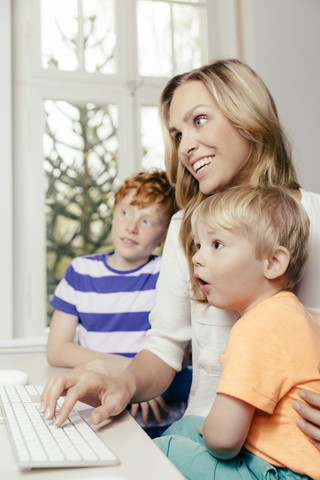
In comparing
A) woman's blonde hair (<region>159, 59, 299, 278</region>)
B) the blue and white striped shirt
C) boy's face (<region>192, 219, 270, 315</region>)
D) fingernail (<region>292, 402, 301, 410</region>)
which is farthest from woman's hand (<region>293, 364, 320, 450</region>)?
the blue and white striped shirt

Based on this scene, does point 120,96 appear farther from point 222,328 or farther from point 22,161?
point 222,328

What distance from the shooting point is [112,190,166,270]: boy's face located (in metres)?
1.69

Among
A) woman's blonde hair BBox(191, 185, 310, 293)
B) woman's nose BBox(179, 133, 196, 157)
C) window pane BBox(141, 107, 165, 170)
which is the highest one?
window pane BBox(141, 107, 165, 170)

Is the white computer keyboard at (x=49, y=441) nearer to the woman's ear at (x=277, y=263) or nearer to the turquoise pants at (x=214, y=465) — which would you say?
the turquoise pants at (x=214, y=465)

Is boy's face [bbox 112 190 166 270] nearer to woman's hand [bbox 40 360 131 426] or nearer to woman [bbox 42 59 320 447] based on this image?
woman [bbox 42 59 320 447]

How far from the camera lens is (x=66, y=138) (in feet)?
7.66

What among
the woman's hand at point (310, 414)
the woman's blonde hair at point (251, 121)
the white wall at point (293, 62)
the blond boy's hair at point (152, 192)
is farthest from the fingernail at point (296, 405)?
the white wall at point (293, 62)

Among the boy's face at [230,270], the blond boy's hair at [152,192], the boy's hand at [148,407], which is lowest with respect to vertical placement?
the boy's hand at [148,407]

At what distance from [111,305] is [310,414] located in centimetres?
95

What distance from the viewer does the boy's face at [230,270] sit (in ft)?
3.01

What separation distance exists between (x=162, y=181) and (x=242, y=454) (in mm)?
1047

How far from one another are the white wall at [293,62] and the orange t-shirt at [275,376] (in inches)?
65.8

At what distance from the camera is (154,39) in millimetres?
2498

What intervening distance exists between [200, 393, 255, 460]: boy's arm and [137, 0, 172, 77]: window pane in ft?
6.44
